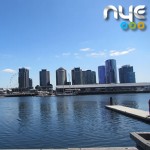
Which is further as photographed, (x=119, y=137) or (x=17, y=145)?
(x=119, y=137)

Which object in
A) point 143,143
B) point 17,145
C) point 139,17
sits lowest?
point 17,145

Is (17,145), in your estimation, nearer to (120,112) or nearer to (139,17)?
(139,17)

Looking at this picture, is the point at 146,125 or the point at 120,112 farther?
the point at 120,112

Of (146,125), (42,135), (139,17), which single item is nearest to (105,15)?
(139,17)

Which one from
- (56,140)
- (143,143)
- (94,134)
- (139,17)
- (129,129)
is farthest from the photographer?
(129,129)

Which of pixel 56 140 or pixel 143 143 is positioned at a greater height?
pixel 143 143

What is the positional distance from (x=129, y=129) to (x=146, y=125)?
11.4ft

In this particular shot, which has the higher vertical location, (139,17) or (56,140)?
(139,17)

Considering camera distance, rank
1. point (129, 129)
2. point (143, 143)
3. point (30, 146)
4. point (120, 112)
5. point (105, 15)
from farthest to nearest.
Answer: point (120, 112)
point (129, 129)
point (30, 146)
point (105, 15)
point (143, 143)

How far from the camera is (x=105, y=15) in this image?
2286cm

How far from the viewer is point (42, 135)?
30.2 metres

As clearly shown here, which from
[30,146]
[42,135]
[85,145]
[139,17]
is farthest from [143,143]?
[42,135]

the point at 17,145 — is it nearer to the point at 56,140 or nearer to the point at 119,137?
the point at 56,140

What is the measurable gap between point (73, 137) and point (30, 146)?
539cm
